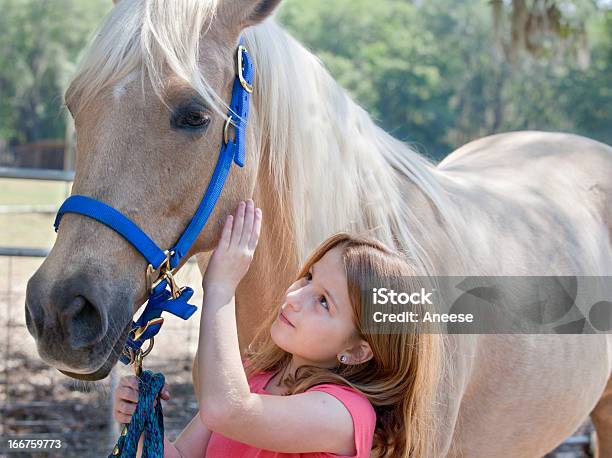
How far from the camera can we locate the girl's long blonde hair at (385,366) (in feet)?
5.40

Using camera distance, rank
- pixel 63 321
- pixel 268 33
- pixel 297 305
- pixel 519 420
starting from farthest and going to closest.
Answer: pixel 519 420, pixel 268 33, pixel 297 305, pixel 63 321

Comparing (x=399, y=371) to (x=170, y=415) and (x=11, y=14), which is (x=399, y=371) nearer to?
(x=170, y=415)

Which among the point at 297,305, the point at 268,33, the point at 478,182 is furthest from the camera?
the point at 478,182

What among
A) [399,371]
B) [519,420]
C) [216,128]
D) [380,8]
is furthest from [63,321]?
[380,8]

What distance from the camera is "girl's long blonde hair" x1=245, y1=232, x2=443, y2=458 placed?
64.8 inches

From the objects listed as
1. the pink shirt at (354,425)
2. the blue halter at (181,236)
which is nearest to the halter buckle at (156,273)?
the blue halter at (181,236)

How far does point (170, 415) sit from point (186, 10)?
3650 mm

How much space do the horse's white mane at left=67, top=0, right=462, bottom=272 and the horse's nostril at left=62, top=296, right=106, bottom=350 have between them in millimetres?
547

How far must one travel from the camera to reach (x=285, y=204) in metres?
2.13

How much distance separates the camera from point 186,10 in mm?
1872

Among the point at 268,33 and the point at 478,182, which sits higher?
the point at 268,33

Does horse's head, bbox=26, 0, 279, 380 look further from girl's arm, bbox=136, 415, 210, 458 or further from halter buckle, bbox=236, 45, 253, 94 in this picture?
girl's arm, bbox=136, 415, 210, 458

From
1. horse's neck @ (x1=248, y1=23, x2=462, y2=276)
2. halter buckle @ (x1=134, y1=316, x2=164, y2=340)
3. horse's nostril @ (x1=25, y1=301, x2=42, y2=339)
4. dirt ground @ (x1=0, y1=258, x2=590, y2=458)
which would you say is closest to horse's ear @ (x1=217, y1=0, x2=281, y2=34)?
horse's neck @ (x1=248, y1=23, x2=462, y2=276)

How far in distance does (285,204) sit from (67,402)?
3.43 metres
